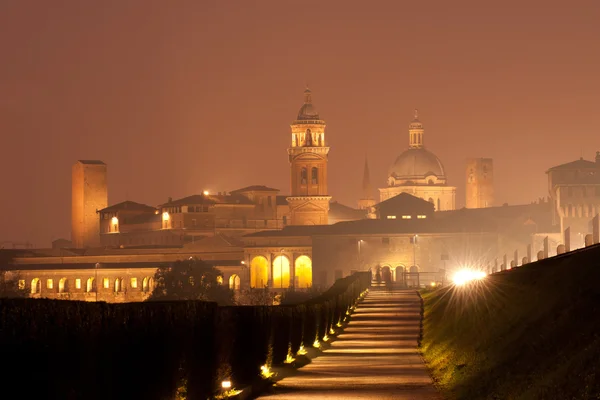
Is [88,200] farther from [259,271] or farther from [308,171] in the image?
[259,271]

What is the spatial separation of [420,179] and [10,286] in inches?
3124

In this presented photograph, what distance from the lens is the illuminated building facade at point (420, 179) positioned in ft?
605

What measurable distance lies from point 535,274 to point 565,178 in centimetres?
11876

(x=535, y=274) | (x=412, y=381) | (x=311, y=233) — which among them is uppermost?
(x=311, y=233)

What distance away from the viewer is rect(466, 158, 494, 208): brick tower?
19038 cm

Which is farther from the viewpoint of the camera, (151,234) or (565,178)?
(151,234)

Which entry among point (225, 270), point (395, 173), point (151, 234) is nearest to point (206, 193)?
point (151, 234)

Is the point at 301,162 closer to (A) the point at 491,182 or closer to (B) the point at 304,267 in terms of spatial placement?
(B) the point at 304,267

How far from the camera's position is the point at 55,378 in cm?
1230

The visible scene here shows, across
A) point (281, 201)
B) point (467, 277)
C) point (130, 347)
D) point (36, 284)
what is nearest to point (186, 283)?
point (36, 284)

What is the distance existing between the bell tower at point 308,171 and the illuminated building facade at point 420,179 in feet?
86.2

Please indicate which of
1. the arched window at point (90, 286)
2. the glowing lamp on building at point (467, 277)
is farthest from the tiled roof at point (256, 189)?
the glowing lamp on building at point (467, 277)

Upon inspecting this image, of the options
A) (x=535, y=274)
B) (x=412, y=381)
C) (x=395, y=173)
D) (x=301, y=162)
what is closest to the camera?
(x=412, y=381)

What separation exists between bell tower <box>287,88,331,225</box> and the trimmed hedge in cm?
13286
